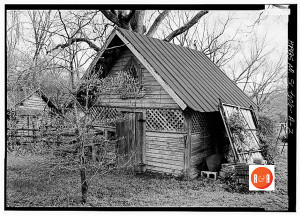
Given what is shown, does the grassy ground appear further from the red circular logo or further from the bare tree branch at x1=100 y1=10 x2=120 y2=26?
the bare tree branch at x1=100 y1=10 x2=120 y2=26

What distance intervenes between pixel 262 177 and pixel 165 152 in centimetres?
357

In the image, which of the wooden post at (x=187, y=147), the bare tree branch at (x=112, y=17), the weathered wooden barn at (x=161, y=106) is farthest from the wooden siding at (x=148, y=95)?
the bare tree branch at (x=112, y=17)

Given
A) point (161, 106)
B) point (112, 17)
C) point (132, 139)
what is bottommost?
point (132, 139)

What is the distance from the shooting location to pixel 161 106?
417 inches

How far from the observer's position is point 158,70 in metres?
9.81

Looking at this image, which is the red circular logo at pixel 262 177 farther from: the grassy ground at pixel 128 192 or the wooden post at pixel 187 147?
the wooden post at pixel 187 147

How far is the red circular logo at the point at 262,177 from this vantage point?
7.93m

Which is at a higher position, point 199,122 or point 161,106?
point 161,106

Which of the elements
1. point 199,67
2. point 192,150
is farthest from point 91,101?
point 199,67

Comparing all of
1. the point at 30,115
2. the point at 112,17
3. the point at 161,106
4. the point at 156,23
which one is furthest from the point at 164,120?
the point at 156,23

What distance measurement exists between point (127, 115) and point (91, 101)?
4.92ft

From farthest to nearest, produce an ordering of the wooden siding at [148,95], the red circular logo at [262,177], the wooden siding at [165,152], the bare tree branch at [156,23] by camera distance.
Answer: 1. the bare tree branch at [156,23]
2. the wooden siding at [148,95]
3. the wooden siding at [165,152]
4. the red circular logo at [262,177]

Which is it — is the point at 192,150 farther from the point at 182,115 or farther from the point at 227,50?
the point at 227,50

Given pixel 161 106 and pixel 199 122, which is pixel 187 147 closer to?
pixel 199 122
